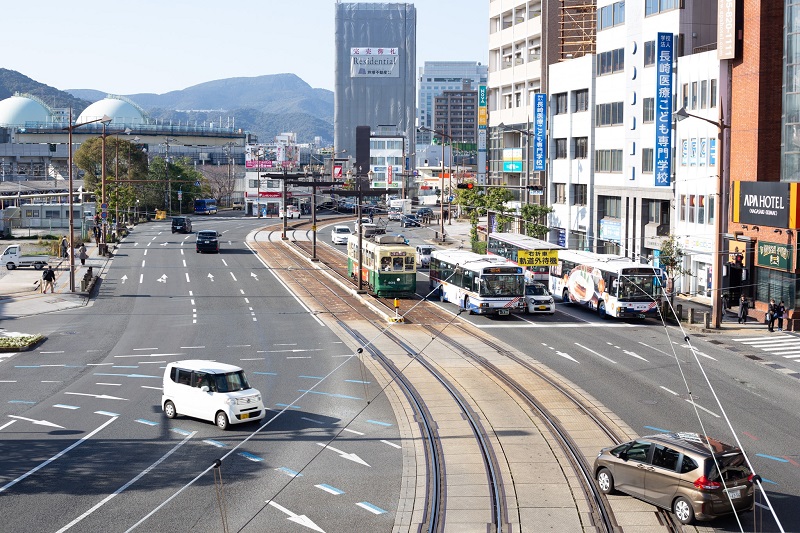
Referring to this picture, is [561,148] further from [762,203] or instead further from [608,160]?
[762,203]

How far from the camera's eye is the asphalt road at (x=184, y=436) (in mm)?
20516

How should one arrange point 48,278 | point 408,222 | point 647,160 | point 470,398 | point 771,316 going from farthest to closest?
point 408,222 → point 647,160 → point 48,278 → point 771,316 → point 470,398

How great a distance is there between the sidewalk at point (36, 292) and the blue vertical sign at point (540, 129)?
127 ft

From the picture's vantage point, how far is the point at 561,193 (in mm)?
86562

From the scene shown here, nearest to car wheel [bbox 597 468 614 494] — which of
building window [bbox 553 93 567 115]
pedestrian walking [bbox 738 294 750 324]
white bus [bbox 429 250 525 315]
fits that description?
white bus [bbox 429 250 525 315]

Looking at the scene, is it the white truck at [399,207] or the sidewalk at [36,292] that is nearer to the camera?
the sidewalk at [36,292]

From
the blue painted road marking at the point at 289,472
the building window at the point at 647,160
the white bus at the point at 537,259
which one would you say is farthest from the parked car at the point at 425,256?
the blue painted road marking at the point at 289,472

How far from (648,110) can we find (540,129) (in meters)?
20.0

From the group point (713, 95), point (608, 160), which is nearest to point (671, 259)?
point (713, 95)

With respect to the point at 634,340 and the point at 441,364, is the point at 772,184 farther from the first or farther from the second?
the point at 441,364

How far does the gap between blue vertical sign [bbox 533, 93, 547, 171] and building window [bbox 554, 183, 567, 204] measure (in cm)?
273

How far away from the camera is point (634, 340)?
45094mm

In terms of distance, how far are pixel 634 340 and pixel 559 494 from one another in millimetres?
24665

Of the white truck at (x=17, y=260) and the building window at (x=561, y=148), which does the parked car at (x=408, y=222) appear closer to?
the building window at (x=561, y=148)
